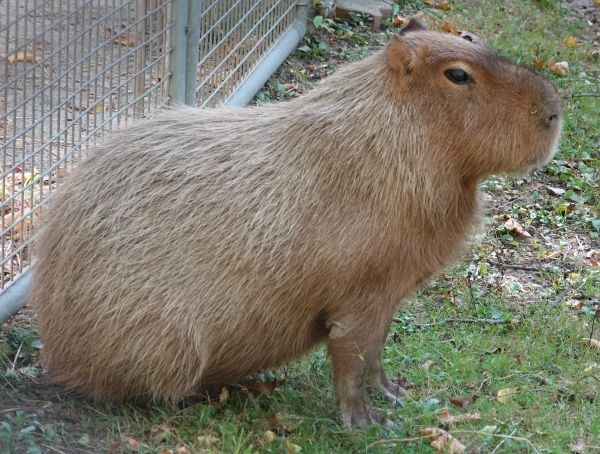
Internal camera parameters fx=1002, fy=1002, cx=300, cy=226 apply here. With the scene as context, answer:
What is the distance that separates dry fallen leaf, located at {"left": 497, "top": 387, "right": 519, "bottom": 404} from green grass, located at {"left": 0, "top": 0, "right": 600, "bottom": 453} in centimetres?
3

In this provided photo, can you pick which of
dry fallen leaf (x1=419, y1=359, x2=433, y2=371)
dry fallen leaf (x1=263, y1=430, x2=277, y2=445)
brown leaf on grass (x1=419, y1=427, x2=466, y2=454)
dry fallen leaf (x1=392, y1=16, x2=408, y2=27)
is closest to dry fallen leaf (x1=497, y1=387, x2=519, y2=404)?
dry fallen leaf (x1=419, y1=359, x2=433, y2=371)

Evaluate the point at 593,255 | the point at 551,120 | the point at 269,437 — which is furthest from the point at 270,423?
the point at 593,255

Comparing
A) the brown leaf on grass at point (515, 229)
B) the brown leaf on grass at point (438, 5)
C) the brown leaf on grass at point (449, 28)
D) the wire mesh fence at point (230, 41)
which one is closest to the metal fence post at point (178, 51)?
the wire mesh fence at point (230, 41)

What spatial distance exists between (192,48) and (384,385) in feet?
6.80

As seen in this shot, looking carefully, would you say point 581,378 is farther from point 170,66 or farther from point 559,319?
point 170,66

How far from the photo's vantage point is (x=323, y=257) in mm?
3613

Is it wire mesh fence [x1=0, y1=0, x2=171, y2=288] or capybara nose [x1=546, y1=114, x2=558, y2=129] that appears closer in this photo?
capybara nose [x1=546, y1=114, x2=558, y2=129]

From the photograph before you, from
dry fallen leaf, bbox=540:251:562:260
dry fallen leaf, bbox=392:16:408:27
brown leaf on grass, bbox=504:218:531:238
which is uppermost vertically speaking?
dry fallen leaf, bbox=392:16:408:27

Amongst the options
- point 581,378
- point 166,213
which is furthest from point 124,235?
point 581,378

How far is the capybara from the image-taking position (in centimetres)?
363

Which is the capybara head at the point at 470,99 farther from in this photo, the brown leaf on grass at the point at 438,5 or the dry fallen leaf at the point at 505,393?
the brown leaf on grass at the point at 438,5

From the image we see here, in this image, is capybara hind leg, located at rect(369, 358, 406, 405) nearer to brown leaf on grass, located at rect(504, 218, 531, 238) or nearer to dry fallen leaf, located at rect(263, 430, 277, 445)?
dry fallen leaf, located at rect(263, 430, 277, 445)

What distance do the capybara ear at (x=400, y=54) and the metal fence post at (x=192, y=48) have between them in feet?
5.78

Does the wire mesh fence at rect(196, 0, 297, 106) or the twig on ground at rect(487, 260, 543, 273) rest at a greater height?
the wire mesh fence at rect(196, 0, 297, 106)
